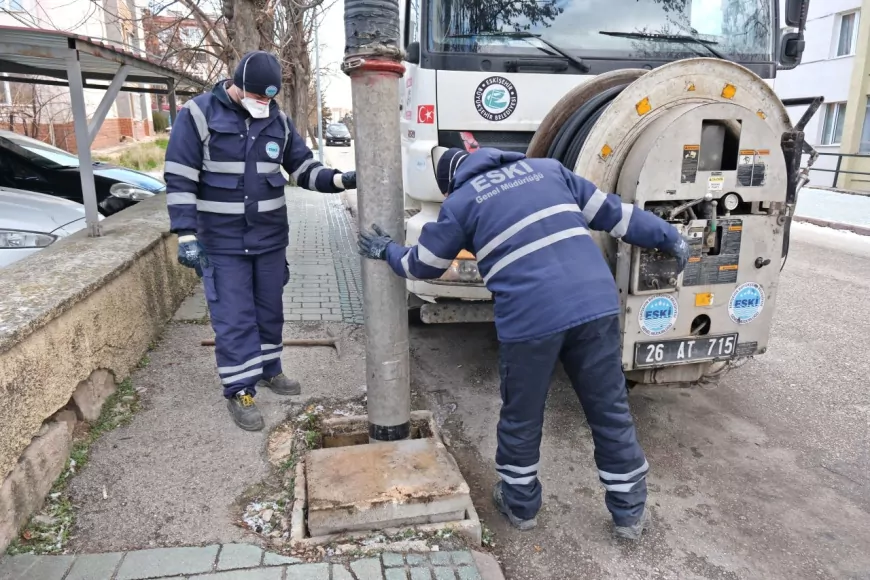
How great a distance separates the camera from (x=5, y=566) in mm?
2350

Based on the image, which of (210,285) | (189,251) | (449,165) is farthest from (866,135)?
(189,251)

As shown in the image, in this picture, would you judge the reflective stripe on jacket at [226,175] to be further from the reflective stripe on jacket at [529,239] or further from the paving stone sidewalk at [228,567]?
the paving stone sidewalk at [228,567]

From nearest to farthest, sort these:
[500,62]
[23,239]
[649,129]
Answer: [649,129], [500,62], [23,239]

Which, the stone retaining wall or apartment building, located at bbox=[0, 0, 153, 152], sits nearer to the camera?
the stone retaining wall

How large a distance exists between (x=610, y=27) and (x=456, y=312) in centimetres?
200

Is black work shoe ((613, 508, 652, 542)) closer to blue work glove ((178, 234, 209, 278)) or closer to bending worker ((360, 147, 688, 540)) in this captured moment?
bending worker ((360, 147, 688, 540))

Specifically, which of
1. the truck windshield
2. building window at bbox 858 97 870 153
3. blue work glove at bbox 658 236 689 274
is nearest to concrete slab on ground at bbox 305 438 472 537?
blue work glove at bbox 658 236 689 274

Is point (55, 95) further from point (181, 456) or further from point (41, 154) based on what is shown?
point (181, 456)

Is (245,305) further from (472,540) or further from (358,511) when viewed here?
(472,540)

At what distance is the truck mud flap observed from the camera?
150 inches

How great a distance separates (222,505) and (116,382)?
1427 millimetres

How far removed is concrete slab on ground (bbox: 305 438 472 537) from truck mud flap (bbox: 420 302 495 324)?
3.37ft

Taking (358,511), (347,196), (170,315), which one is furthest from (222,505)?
(347,196)

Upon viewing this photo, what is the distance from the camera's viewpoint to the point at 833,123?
18.7 m
